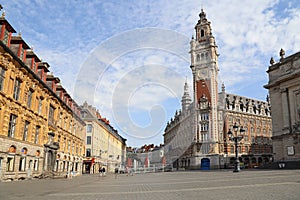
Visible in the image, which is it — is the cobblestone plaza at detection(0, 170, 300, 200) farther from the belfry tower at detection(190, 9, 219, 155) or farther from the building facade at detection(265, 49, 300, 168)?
the belfry tower at detection(190, 9, 219, 155)

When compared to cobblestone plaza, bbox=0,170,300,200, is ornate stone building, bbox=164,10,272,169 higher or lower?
higher

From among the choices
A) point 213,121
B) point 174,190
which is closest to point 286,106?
point 213,121

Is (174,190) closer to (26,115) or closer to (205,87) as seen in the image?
(26,115)

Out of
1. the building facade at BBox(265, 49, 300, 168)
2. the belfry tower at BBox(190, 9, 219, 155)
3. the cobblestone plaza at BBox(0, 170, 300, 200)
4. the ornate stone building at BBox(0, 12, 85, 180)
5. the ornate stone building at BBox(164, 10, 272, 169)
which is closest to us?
the cobblestone plaza at BBox(0, 170, 300, 200)

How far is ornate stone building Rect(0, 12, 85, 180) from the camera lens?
21.1m

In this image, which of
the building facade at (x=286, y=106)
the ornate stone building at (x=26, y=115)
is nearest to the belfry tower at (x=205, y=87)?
the building facade at (x=286, y=106)

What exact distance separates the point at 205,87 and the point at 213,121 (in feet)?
33.2

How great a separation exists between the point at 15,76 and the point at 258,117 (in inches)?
2861

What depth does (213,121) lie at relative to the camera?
69.0m

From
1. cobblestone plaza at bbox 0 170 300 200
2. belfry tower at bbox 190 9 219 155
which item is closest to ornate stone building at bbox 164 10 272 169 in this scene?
belfry tower at bbox 190 9 219 155

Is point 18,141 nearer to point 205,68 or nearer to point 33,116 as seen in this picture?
point 33,116

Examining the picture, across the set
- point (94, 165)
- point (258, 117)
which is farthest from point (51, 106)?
point (258, 117)

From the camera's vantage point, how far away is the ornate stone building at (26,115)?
21.1m

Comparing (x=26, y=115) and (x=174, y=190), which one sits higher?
(x=26, y=115)
